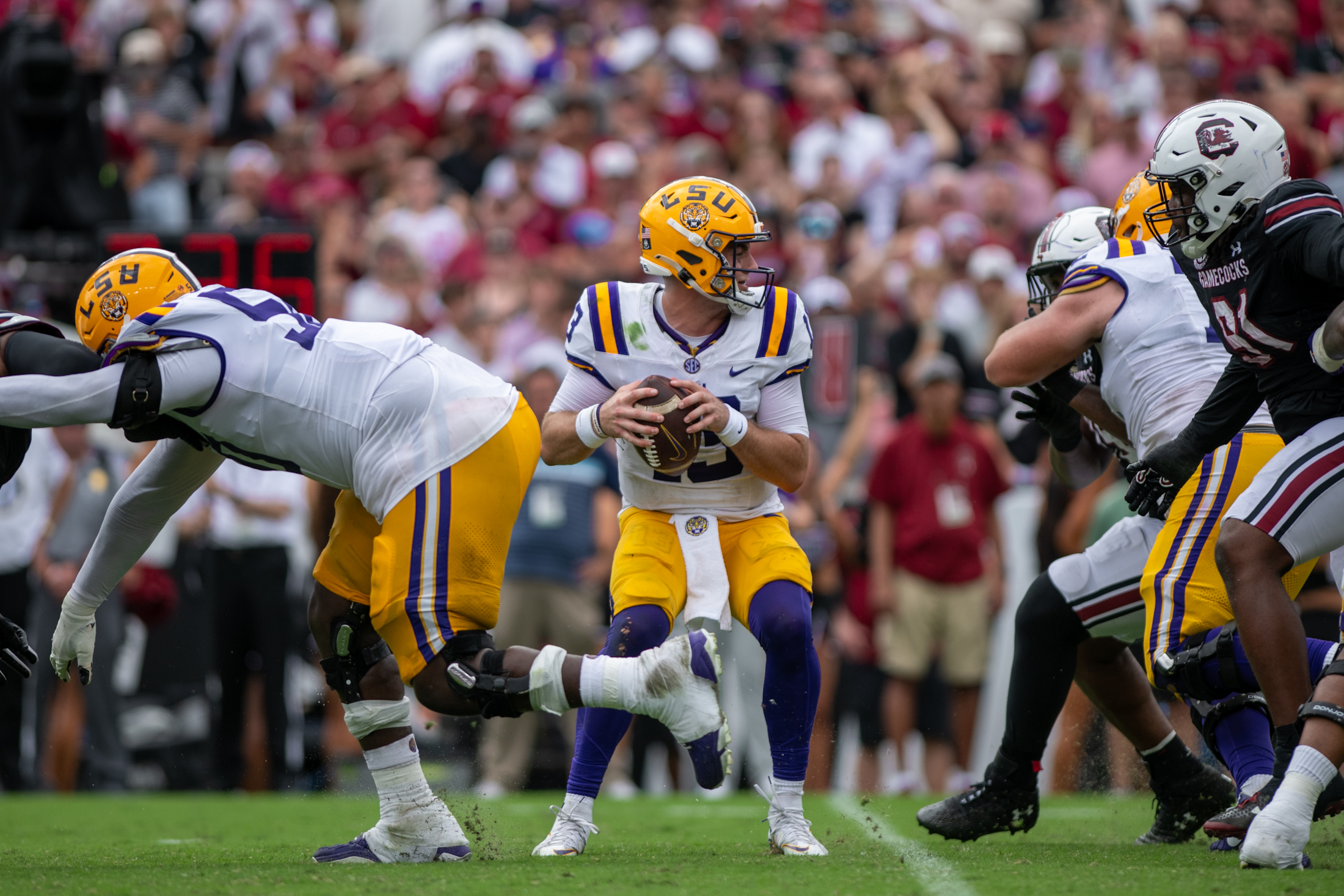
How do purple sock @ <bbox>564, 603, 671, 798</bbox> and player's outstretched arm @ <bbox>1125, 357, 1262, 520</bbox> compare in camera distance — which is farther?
purple sock @ <bbox>564, 603, 671, 798</bbox>

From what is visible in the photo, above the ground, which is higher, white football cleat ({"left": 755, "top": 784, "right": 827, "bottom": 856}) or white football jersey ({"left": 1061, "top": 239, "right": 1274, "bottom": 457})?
white football jersey ({"left": 1061, "top": 239, "right": 1274, "bottom": 457})

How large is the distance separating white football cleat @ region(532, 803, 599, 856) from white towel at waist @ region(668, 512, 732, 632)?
72 centimetres

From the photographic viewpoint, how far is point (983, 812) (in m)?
5.43

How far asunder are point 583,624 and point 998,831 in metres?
4.09

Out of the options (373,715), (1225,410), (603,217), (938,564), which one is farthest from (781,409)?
(603,217)

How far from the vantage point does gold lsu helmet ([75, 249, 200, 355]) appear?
15.8 ft

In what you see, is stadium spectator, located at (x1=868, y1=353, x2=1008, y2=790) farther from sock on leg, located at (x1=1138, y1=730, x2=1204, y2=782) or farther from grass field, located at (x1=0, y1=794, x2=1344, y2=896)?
sock on leg, located at (x1=1138, y1=730, x2=1204, y2=782)

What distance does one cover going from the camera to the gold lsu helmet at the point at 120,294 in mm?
4816

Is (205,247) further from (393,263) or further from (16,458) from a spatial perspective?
(16,458)

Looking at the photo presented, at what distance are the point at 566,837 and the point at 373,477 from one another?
134 centimetres

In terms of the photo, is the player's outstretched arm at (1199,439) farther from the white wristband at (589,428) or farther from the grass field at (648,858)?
the white wristband at (589,428)

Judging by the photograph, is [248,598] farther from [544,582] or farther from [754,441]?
[754,441]

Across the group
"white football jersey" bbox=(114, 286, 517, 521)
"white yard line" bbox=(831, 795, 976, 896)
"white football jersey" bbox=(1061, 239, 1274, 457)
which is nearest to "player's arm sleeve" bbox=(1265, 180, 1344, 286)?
"white football jersey" bbox=(1061, 239, 1274, 457)

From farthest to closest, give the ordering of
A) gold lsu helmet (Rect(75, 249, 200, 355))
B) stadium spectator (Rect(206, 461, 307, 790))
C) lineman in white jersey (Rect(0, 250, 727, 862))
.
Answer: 1. stadium spectator (Rect(206, 461, 307, 790))
2. gold lsu helmet (Rect(75, 249, 200, 355))
3. lineman in white jersey (Rect(0, 250, 727, 862))
